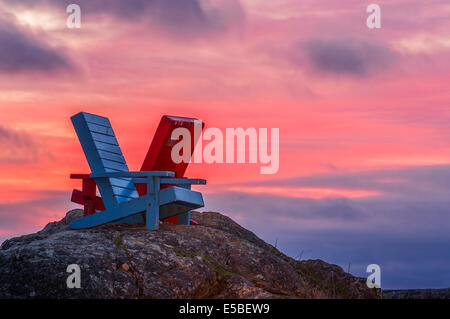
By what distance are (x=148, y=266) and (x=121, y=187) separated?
298cm

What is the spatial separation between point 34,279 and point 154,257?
1871 millimetres

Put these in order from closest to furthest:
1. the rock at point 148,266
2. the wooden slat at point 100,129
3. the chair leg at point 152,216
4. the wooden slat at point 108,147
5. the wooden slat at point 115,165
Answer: the rock at point 148,266 → the chair leg at point 152,216 → the wooden slat at point 115,165 → the wooden slat at point 108,147 → the wooden slat at point 100,129

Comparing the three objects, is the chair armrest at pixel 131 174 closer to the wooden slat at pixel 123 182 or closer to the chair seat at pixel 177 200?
the wooden slat at pixel 123 182

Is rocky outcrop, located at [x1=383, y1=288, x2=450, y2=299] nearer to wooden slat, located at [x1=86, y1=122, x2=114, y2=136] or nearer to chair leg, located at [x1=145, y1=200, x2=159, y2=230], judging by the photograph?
chair leg, located at [x1=145, y1=200, x2=159, y2=230]

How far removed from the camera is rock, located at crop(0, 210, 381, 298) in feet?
28.8

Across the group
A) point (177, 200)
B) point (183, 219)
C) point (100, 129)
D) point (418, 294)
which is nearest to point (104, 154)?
point (100, 129)

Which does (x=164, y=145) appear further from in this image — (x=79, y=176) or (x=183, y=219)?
(x=79, y=176)

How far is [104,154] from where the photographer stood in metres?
12.3

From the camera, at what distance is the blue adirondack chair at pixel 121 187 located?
36.8ft

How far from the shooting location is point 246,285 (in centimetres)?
973

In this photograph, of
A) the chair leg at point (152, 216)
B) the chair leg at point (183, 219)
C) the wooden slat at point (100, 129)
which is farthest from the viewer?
the chair leg at point (183, 219)

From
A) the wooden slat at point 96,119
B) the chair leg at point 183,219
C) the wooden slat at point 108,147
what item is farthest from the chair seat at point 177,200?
the wooden slat at point 96,119

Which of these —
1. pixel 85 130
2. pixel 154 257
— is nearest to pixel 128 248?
pixel 154 257

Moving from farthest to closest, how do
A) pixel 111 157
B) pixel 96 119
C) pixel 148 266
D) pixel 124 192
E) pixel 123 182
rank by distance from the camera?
pixel 96 119, pixel 111 157, pixel 123 182, pixel 124 192, pixel 148 266
